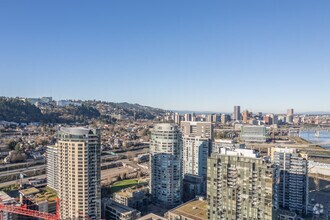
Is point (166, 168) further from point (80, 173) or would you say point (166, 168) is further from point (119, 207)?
point (80, 173)

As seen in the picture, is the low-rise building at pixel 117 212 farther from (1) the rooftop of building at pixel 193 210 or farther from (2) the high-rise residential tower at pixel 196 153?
(2) the high-rise residential tower at pixel 196 153

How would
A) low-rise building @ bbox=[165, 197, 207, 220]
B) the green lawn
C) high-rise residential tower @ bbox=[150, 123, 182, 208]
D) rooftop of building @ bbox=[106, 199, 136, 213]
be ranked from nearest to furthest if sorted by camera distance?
low-rise building @ bbox=[165, 197, 207, 220]
rooftop of building @ bbox=[106, 199, 136, 213]
high-rise residential tower @ bbox=[150, 123, 182, 208]
the green lawn

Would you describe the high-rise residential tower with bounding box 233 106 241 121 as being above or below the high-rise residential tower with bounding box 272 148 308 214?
above

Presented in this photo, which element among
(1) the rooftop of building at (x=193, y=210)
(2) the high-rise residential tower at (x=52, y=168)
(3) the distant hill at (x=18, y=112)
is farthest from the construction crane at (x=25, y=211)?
(3) the distant hill at (x=18, y=112)

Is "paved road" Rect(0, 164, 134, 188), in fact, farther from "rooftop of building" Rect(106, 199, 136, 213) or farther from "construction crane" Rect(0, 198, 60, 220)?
"construction crane" Rect(0, 198, 60, 220)

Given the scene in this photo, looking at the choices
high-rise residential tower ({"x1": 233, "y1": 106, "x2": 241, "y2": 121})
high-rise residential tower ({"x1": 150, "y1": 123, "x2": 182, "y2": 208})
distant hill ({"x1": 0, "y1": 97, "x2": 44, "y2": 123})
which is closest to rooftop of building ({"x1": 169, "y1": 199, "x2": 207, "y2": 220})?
high-rise residential tower ({"x1": 150, "y1": 123, "x2": 182, "y2": 208})
